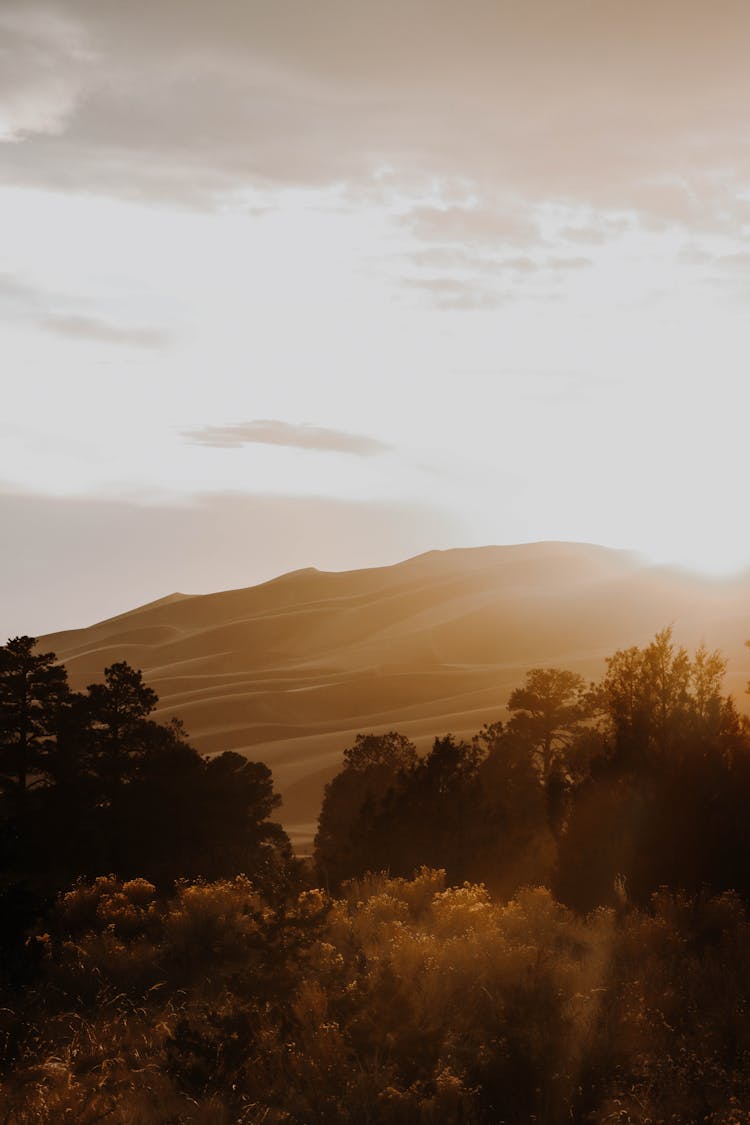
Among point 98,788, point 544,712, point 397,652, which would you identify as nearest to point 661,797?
point 98,788

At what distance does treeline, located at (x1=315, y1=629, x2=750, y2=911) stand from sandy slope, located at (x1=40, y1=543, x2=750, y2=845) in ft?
93.7

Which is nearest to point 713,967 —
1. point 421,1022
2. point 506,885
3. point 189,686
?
point 421,1022

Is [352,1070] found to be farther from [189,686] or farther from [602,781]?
[189,686]

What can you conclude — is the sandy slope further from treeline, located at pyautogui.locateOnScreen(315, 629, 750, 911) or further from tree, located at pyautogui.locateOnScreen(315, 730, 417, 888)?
treeline, located at pyautogui.locateOnScreen(315, 629, 750, 911)

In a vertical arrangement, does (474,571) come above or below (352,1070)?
above

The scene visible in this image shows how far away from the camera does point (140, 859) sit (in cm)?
A: 2758

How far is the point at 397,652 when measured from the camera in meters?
139

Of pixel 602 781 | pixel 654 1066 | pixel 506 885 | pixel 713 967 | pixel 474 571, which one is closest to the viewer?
pixel 654 1066

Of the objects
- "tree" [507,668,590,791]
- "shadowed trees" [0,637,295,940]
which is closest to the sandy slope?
"tree" [507,668,590,791]

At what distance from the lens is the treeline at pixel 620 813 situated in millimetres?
15586

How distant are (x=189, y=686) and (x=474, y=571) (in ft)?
270

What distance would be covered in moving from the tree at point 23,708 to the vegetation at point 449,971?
6.72 metres

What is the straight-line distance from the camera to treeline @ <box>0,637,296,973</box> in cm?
2648

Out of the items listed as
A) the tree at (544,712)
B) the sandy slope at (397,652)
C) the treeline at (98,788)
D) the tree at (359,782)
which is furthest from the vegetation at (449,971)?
the sandy slope at (397,652)
